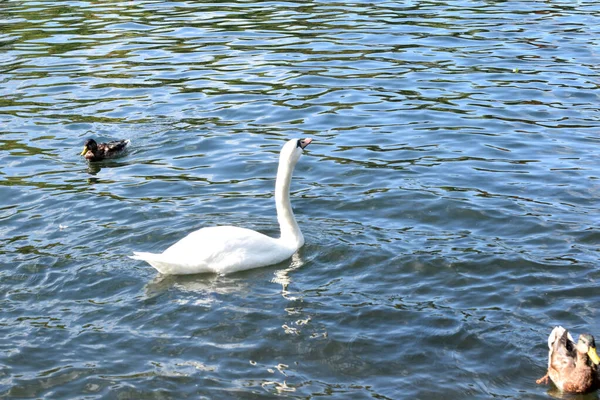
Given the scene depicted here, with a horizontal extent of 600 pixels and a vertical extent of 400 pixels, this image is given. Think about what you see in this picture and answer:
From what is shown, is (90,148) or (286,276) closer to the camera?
(286,276)

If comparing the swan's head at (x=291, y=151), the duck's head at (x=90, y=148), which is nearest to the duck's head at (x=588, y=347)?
the swan's head at (x=291, y=151)

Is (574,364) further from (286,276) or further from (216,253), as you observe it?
(216,253)

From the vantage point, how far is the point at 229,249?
35.4ft

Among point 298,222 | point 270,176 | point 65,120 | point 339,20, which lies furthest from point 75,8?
point 298,222

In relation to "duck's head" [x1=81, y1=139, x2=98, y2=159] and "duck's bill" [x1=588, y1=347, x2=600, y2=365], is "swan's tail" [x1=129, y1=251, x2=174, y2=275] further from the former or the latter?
"duck's head" [x1=81, y1=139, x2=98, y2=159]

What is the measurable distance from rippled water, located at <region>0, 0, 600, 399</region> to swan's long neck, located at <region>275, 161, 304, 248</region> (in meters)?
0.21

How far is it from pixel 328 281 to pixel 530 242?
2.53 metres

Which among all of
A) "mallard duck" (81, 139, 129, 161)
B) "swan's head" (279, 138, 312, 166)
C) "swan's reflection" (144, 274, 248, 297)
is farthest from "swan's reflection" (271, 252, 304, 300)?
"mallard duck" (81, 139, 129, 161)

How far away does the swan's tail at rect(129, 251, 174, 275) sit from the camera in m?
10.5

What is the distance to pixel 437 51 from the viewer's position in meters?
21.0

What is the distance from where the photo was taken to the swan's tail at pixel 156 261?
10.5 m

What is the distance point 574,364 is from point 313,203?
548 cm

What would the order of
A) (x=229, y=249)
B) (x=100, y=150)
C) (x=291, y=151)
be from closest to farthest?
(x=229, y=249), (x=291, y=151), (x=100, y=150)

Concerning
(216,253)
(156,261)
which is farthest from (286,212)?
(156,261)
